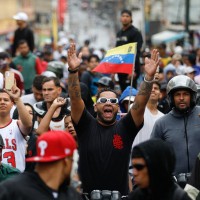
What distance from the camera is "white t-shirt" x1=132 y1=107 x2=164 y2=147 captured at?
11.1m

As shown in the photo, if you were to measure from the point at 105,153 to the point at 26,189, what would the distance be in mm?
3058

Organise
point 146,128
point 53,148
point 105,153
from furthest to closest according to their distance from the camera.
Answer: point 146,128 < point 105,153 < point 53,148

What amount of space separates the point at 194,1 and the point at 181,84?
30.6 metres

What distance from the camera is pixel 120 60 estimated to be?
1203cm

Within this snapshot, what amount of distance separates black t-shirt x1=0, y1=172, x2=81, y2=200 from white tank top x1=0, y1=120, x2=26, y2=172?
3.60 meters

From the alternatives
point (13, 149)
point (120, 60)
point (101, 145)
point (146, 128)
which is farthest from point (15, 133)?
point (120, 60)

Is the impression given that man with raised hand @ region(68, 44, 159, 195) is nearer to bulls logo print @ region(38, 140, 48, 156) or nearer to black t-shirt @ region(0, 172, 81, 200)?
black t-shirt @ region(0, 172, 81, 200)

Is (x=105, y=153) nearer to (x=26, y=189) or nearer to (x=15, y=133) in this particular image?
(x=15, y=133)

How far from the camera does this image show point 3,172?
862 cm

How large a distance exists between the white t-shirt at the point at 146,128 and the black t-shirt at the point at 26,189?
455cm

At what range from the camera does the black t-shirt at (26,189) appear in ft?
21.3

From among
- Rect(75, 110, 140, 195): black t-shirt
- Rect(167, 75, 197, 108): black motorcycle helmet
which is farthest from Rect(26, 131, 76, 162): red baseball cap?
Rect(167, 75, 197, 108): black motorcycle helmet

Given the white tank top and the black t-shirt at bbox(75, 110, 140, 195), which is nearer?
the black t-shirt at bbox(75, 110, 140, 195)

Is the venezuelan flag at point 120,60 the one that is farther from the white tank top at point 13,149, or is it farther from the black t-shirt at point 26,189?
the black t-shirt at point 26,189
